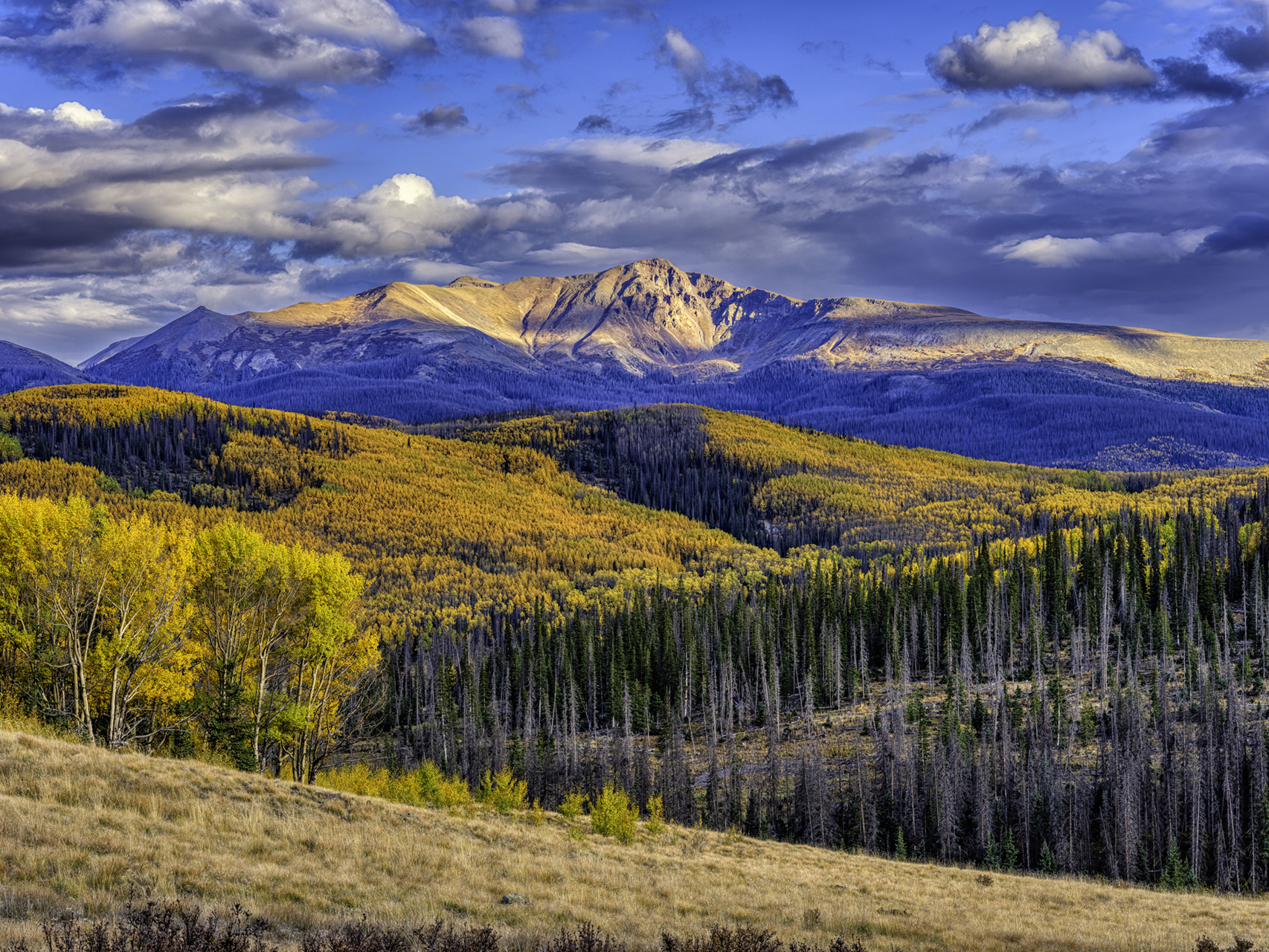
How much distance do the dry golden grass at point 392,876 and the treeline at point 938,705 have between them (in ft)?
137

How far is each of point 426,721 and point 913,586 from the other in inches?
3077

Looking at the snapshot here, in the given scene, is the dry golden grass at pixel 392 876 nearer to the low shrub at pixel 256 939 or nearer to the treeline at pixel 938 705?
the low shrub at pixel 256 939

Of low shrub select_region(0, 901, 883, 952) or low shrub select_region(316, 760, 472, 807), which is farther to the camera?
low shrub select_region(316, 760, 472, 807)

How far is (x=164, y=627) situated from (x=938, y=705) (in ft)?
297

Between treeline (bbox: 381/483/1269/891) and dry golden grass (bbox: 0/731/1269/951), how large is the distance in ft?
137

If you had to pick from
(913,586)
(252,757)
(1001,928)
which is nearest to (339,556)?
(252,757)

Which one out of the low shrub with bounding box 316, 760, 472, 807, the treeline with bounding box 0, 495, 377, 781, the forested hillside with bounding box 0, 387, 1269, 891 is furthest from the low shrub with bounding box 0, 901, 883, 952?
the low shrub with bounding box 316, 760, 472, 807

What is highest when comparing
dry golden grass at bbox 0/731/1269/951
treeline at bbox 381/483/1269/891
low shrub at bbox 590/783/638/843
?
dry golden grass at bbox 0/731/1269/951

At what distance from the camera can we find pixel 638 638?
13525cm

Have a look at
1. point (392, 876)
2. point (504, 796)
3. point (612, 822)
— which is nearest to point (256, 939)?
point (392, 876)

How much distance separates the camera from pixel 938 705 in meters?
110

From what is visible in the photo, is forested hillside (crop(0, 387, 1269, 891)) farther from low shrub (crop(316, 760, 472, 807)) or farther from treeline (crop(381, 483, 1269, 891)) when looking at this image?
low shrub (crop(316, 760, 472, 807))

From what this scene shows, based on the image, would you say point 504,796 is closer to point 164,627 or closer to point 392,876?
point 164,627

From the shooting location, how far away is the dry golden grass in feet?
60.5
